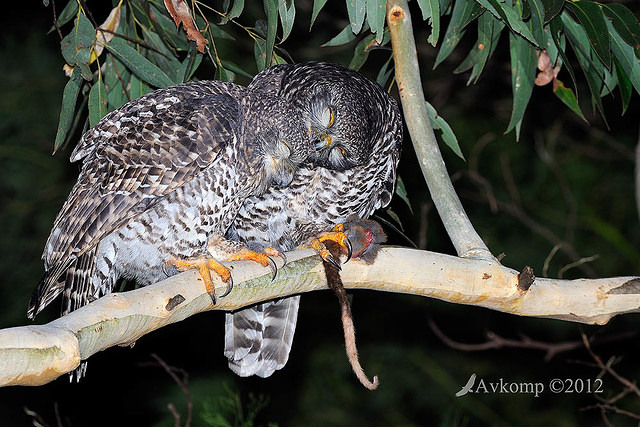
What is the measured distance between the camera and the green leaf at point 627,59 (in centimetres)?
277

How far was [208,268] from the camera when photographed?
239 cm

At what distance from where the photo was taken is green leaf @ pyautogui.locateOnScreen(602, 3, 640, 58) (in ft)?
8.84

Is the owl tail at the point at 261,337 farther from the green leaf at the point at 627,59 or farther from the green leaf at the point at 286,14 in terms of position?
the green leaf at the point at 627,59

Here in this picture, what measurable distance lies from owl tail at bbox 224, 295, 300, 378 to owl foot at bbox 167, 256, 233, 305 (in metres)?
0.65

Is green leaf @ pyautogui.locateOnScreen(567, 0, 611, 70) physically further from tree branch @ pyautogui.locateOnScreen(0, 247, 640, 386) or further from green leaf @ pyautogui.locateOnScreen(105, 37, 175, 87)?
green leaf @ pyautogui.locateOnScreen(105, 37, 175, 87)

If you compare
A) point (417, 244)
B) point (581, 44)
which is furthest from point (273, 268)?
point (417, 244)

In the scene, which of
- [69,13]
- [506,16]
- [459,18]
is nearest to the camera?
[506,16]

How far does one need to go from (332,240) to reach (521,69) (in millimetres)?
969

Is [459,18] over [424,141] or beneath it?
over

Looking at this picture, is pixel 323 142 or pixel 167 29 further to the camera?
pixel 167 29

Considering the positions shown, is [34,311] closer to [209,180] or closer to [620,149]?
[209,180]

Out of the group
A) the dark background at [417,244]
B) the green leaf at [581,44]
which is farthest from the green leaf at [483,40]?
the dark background at [417,244]

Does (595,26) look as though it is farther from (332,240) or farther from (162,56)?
(162,56)
